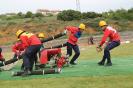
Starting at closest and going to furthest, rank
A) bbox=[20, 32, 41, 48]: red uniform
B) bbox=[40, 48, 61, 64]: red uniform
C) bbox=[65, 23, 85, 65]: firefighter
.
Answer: bbox=[20, 32, 41, 48]: red uniform, bbox=[40, 48, 61, 64]: red uniform, bbox=[65, 23, 85, 65]: firefighter

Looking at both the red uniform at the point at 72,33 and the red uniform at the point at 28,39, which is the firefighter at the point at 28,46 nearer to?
the red uniform at the point at 28,39

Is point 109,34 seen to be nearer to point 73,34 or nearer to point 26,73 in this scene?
point 73,34

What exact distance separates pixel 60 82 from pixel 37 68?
3.95 meters

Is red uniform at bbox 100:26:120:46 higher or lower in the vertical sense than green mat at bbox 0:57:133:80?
higher

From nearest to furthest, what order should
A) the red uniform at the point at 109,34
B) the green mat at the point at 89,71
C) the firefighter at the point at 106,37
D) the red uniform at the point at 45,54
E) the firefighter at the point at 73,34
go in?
the green mat at the point at 89,71, the red uniform at the point at 45,54, the red uniform at the point at 109,34, the firefighter at the point at 106,37, the firefighter at the point at 73,34

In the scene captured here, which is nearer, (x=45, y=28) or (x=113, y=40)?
(x=113, y=40)

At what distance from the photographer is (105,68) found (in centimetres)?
1761

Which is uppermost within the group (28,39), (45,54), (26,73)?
(28,39)

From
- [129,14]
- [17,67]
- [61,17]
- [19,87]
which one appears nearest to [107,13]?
[129,14]

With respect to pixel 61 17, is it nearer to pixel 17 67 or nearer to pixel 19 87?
pixel 17 67

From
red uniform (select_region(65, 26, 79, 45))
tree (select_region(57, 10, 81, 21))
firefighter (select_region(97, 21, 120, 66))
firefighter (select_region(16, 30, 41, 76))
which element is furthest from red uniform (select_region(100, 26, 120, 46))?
tree (select_region(57, 10, 81, 21))

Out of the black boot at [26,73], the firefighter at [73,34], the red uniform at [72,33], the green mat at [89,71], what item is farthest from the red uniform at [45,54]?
the red uniform at [72,33]

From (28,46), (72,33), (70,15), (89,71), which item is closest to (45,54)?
(28,46)

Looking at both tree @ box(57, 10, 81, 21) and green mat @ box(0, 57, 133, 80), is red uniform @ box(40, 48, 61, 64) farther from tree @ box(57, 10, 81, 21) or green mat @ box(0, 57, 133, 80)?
tree @ box(57, 10, 81, 21)
